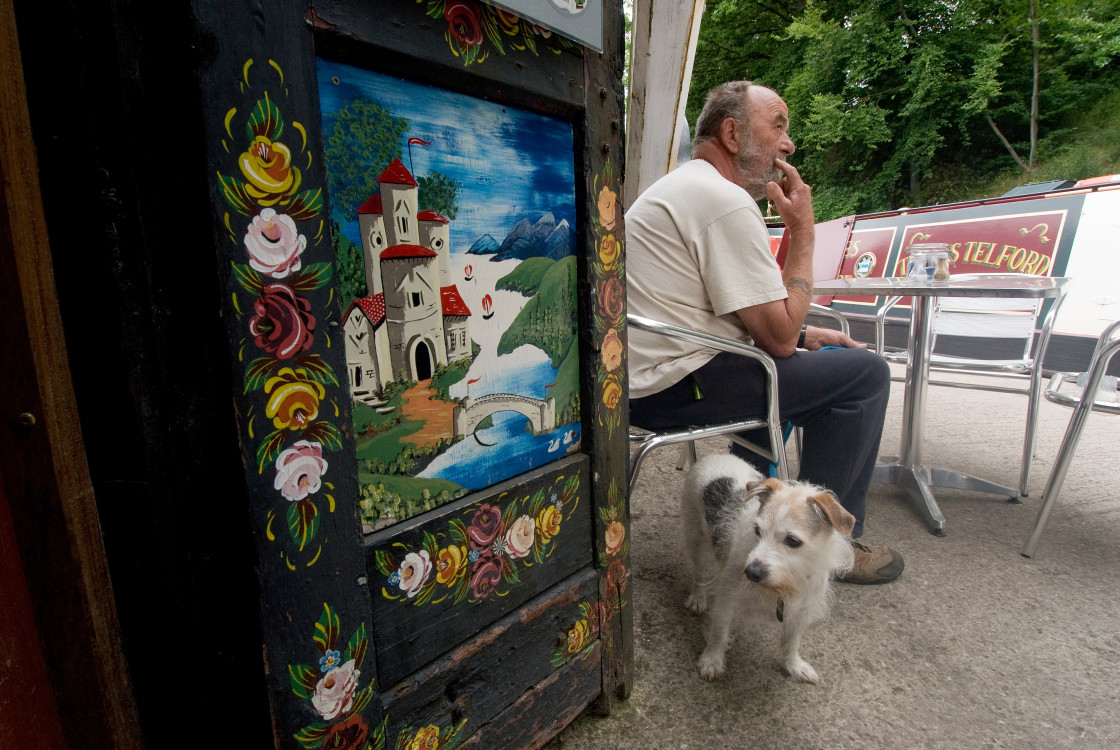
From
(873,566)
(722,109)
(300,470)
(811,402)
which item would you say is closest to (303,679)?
(300,470)

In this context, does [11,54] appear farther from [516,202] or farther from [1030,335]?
[1030,335]

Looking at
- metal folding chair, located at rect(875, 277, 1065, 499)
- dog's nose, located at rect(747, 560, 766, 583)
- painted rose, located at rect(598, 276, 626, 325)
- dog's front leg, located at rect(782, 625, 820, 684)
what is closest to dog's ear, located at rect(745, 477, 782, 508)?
dog's nose, located at rect(747, 560, 766, 583)

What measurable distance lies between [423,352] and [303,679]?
54cm

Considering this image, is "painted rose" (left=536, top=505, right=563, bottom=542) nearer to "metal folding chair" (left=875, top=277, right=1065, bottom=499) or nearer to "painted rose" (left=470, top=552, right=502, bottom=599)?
"painted rose" (left=470, top=552, right=502, bottom=599)

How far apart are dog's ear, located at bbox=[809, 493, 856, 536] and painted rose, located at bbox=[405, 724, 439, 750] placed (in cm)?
113

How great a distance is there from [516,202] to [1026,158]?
18.3 m

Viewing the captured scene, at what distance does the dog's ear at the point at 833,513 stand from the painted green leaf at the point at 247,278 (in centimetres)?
148

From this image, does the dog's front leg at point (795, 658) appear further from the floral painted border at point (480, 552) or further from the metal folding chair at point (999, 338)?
the metal folding chair at point (999, 338)

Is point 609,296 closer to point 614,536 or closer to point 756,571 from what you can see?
point 614,536

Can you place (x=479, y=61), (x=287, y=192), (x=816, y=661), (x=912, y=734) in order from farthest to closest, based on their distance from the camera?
1. (x=816, y=661)
2. (x=912, y=734)
3. (x=479, y=61)
4. (x=287, y=192)

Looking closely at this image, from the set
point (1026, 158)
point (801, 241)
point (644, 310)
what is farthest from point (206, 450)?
point (1026, 158)

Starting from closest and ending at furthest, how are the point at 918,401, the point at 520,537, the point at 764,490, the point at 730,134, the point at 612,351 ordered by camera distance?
the point at 520,537 < the point at 612,351 < the point at 764,490 < the point at 730,134 < the point at 918,401

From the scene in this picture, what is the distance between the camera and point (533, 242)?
3.77 feet

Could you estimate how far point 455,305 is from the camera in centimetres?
104
